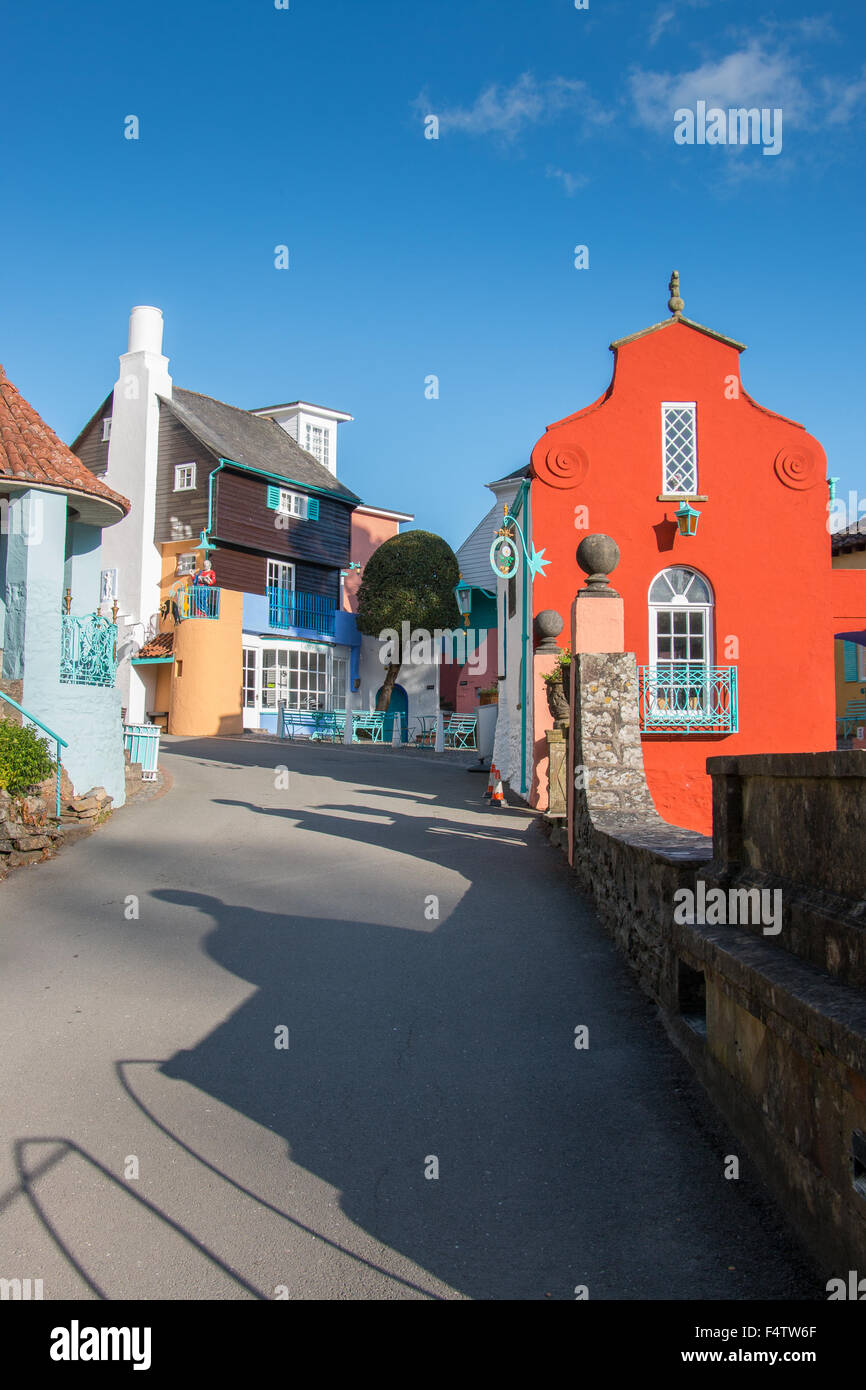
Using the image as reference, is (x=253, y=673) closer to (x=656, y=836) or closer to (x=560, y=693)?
(x=560, y=693)

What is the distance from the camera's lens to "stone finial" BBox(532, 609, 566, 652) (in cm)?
1523

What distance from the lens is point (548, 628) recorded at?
15266mm

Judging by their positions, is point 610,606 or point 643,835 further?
point 610,606

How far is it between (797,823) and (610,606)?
6.68 metres

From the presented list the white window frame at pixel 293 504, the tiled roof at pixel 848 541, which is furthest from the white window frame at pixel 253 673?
the tiled roof at pixel 848 541

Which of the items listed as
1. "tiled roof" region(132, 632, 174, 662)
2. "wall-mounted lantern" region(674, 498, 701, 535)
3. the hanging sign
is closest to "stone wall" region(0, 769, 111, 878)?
the hanging sign

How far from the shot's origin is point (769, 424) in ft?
54.1

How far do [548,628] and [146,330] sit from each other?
2247 cm

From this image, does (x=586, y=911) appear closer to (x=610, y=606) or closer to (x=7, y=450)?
(x=610, y=606)

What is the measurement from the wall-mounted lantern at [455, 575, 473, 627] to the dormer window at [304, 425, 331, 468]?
8.62 m

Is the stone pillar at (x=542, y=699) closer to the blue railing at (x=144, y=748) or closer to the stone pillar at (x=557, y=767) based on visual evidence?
the stone pillar at (x=557, y=767)

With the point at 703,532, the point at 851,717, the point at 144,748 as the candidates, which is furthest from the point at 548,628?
the point at 851,717

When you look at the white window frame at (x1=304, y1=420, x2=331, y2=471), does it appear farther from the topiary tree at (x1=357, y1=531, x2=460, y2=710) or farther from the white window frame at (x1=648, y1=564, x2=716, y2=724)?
the white window frame at (x1=648, y1=564, x2=716, y2=724)
